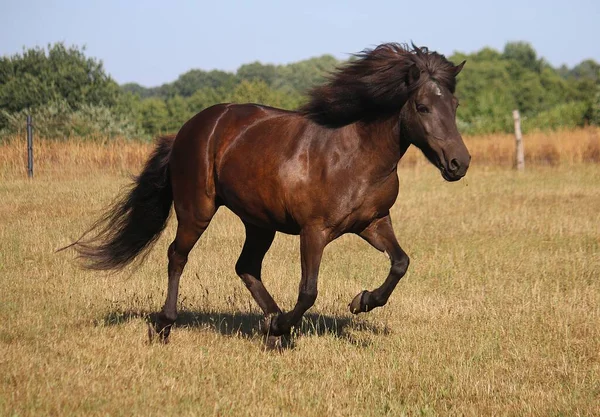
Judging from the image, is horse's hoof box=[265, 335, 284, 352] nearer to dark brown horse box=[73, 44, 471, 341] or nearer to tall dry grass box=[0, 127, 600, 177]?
dark brown horse box=[73, 44, 471, 341]

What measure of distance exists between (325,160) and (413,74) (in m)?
0.98

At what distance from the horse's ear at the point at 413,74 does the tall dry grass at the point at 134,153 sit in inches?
469

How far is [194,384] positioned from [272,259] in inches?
229

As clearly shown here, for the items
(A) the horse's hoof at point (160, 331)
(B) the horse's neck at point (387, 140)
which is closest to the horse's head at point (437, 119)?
(B) the horse's neck at point (387, 140)

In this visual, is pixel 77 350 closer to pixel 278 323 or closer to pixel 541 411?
pixel 278 323

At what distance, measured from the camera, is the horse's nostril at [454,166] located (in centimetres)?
610

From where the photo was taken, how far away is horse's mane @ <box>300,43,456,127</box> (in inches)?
254

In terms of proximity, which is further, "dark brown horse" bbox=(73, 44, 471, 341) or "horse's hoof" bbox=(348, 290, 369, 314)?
"horse's hoof" bbox=(348, 290, 369, 314)

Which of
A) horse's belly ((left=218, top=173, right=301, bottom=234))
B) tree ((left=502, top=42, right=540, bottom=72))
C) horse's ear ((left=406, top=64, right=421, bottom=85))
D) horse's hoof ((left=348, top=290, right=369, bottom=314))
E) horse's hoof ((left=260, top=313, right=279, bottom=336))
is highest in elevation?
tree ((left=502, top=42, right=540, bottom=72))

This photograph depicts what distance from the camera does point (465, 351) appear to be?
702 centimetres

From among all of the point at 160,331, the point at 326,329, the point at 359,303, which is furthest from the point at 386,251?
the point at 160,331

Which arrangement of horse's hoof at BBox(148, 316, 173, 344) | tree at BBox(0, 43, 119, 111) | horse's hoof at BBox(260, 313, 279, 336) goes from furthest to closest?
1. tree at BBox(0, 43, 119, 111)
2. horse's hoof at BBox(148, 316, 173, 344)
3. horse's hoof at BBox(260, 313, 279, 336)

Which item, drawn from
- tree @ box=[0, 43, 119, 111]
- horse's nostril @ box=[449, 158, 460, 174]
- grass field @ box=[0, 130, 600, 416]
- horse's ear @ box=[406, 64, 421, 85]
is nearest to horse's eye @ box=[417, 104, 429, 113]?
horse's ear @ box=[406, 64, 421, 85]

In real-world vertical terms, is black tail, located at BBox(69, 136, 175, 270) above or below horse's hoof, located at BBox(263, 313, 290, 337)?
above
